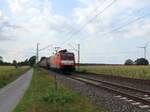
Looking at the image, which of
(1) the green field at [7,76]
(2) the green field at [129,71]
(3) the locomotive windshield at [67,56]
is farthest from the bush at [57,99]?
(3) the locomotive windshield at [67,56]

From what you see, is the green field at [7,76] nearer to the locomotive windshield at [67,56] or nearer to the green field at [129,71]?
the locomotive windshield at [67,56]

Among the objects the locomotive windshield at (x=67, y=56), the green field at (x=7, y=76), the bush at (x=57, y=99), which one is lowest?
the bush at (x=57, y=99)

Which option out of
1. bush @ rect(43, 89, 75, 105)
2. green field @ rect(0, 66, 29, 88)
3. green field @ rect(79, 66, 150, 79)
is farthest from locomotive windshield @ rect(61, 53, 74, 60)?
bush @ rect(43, 89, 75, 105)

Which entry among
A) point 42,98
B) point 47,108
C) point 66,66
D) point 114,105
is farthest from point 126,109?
point 66,66

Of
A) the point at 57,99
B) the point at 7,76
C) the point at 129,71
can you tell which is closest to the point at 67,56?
the point at 129,71

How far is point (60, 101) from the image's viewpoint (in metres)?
16.3

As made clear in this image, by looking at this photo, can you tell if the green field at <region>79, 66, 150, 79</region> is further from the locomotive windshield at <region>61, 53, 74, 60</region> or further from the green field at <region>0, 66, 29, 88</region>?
the green field at <region>0, 66, 29, 88</region>

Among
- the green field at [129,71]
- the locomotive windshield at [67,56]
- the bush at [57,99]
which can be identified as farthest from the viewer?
the locomotive windshield at [67,56]

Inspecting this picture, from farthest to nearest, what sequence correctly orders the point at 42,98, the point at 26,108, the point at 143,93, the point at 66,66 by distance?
the point at 66,66
the point at 143,93
the point at 42,98
the point at 26,108

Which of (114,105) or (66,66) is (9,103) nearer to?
(114,105)

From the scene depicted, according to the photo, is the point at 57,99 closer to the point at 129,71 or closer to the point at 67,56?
the point at 129,71

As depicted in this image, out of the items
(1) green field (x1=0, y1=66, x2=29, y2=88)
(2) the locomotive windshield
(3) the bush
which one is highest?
(2) the locomotive windshield

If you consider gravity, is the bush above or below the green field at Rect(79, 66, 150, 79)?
below

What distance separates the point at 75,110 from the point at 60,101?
2390 mm
